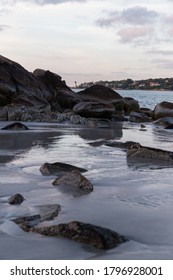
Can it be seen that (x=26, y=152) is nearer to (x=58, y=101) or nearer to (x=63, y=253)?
(x=63, y=253)

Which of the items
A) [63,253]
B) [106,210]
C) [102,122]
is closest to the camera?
[63,253]

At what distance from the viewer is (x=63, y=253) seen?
3672 millimetres

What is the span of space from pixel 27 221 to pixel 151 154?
15.3 feet

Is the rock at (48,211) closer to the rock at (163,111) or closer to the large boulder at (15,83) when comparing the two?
the large boulder at (15,83)

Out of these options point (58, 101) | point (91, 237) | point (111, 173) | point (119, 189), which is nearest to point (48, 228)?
point (91, 237)

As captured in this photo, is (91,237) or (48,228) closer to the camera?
(91,237)

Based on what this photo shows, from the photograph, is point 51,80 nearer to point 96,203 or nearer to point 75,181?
point 75,181

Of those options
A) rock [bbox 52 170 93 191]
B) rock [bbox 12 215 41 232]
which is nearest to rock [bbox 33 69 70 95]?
rock [bbox 52 170 93 191]

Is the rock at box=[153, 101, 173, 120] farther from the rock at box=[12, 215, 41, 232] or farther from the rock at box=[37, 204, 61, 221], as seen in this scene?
the rock at box=[12, 215, 41, 232]

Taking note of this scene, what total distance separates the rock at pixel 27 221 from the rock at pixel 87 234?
13 cm

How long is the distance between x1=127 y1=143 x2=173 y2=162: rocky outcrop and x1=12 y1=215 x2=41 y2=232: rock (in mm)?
4343

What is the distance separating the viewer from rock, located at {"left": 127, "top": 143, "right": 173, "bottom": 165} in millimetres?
8477

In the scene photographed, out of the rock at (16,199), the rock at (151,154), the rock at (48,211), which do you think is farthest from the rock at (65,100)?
the rock at (48,211)
